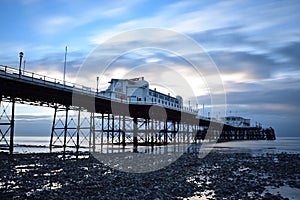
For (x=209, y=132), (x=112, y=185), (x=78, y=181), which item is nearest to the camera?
(x=112, y=185)

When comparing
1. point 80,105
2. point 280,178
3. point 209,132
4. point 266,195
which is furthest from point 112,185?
point 209,132

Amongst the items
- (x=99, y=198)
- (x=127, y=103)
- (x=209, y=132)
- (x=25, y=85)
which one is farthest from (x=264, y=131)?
(x=99, y=198)

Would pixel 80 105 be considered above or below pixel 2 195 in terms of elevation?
above

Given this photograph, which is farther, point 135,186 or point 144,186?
point 144,186

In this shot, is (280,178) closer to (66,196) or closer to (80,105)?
(66,196)

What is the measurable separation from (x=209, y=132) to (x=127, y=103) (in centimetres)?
7990

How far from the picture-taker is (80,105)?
135ft

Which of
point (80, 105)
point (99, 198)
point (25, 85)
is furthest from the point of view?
point (80, 105)

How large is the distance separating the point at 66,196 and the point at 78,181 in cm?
369

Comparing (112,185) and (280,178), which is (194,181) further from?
(280,178)

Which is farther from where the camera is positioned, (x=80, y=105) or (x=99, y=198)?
(x=80, y=105)

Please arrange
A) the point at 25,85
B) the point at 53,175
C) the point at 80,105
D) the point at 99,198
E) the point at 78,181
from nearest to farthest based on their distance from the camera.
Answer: the point at 99,198 → the point at 78,181 → the point at 53,175 → the point at 25,85 → the point at 80,105

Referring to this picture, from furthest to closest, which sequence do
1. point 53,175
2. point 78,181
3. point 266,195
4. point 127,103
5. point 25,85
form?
1. point 127,103
2. point 25,85
3. point 53,175
4. point 78,181
5. point 266,195

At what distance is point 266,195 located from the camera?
12.6m
